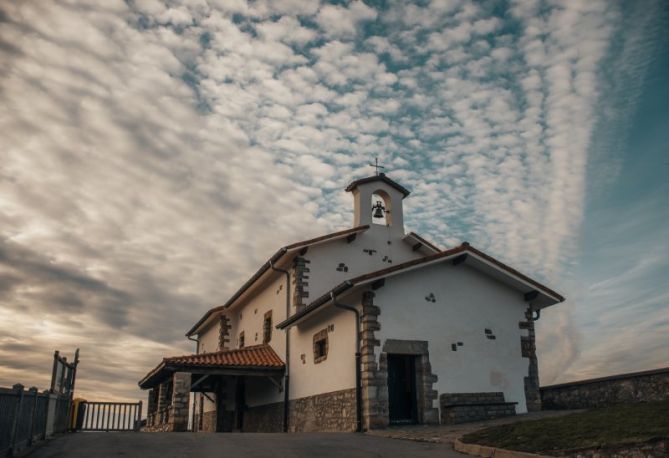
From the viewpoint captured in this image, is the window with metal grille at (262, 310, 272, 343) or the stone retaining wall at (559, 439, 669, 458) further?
the window with metal grille at (262, 310, 272, 343)

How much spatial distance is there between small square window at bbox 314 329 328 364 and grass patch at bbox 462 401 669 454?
662cm

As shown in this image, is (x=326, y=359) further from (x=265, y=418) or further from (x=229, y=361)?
(x=265, y=418)

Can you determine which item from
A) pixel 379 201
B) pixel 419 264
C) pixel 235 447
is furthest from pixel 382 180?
pixel 235 447

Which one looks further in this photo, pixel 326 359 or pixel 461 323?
pixel 326 359

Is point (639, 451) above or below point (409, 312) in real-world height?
below

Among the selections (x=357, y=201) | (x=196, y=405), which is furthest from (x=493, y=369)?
(x=196, y=405)

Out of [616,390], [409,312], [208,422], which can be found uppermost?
[409,312]

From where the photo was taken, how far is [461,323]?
1488cm

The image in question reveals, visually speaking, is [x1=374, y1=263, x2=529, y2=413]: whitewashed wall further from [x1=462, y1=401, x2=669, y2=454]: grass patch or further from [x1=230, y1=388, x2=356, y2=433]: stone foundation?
[x1=462, y1=401, x2=669, y2=454]: grass patch

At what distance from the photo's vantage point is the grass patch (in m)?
7.40

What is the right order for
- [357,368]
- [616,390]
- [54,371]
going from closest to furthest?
[54,371] < [616,390] < [357,368]

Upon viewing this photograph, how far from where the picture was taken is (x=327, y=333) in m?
15.8

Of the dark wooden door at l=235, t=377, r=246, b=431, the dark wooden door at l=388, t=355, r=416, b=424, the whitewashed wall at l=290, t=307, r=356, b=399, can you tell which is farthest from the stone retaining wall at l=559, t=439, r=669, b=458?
the dark wooden door at l=235, t=377, r=246, b=431

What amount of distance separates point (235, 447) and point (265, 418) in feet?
33.3
